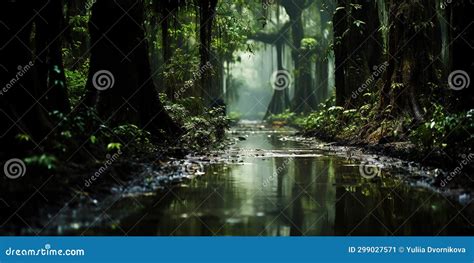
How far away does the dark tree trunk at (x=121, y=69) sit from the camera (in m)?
10.8

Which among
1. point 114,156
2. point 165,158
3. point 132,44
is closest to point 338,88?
point 132,44

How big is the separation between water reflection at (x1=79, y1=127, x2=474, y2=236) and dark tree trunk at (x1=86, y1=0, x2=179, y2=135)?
3.56 metres

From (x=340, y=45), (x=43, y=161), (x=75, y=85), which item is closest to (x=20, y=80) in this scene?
(x=43, y=161)

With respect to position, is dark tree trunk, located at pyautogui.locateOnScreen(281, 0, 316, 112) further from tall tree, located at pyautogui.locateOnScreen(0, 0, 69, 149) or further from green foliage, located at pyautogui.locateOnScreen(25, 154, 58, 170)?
green foliage, located at pyautogui.locateOnScreen(25, 154, 58, 170)

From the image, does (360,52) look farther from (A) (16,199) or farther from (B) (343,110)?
(A) (16,199)

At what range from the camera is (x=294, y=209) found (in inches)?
223

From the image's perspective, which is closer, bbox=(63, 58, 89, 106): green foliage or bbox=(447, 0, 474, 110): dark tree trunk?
bbox=(447, 0, 474, 110): dark tree trunk

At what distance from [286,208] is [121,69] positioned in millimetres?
6557

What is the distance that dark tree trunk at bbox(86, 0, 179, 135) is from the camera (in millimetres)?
10773

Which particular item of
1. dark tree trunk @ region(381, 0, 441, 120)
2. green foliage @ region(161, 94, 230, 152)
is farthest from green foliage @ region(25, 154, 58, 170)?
dark tree trunk @ region(381, 0, 441, 120)

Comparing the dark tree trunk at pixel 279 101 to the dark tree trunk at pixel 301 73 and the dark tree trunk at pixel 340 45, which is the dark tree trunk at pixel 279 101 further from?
the dark tree trunk at pixel 340 45

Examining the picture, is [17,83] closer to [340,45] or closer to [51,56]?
[51,56]

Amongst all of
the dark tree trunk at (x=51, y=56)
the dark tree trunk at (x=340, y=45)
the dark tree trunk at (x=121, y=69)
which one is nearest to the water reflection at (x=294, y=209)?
the dark tree trunk at (x=51, y=56)

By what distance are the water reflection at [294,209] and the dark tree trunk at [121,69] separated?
3.56 m
